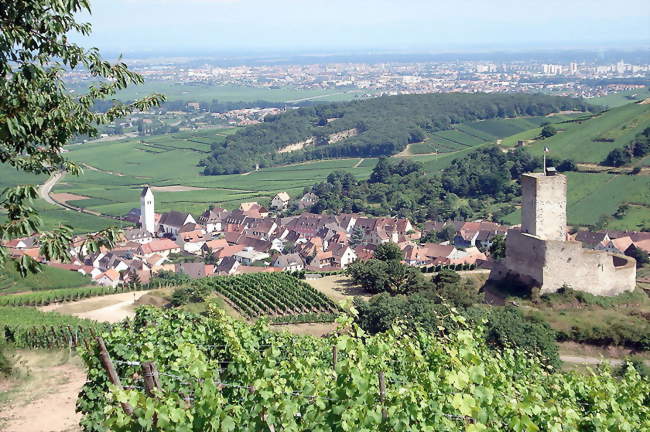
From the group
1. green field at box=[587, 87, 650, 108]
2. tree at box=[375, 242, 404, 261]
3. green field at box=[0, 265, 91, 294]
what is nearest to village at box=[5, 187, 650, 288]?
green field at box=[0, 265, 91, 294]

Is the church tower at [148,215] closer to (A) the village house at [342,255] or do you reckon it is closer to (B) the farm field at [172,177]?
(B) the farm field at [172,177]

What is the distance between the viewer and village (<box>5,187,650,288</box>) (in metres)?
58.9

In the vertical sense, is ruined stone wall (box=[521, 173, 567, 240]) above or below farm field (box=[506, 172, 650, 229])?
above

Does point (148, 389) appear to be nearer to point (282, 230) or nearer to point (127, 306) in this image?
point (127, 306)

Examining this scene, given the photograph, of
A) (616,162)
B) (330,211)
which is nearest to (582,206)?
(616,162)

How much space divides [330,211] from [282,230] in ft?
30.8

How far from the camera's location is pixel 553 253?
30672 mm

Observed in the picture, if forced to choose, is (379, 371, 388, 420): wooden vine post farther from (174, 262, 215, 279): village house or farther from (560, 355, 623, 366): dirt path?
(174, 262, 215, 279): village house

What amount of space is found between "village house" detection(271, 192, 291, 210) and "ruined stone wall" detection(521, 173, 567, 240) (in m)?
58.3

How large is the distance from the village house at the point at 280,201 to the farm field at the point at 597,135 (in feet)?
87.8

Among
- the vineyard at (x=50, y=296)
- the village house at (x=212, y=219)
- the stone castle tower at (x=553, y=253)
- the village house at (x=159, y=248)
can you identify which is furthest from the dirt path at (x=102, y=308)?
the village house at (x=212, y=219)

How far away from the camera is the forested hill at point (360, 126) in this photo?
122 m

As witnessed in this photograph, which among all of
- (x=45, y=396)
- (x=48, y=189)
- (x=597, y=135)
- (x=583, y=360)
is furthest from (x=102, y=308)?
(x=48, y=189)

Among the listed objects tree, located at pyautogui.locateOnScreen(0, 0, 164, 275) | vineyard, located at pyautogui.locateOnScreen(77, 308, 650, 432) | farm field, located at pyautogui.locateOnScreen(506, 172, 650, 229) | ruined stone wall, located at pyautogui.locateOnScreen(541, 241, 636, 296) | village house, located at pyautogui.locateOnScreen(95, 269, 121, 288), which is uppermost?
tree, located at pyautogui.locateOnScreen(0, 0, 164, 275)
